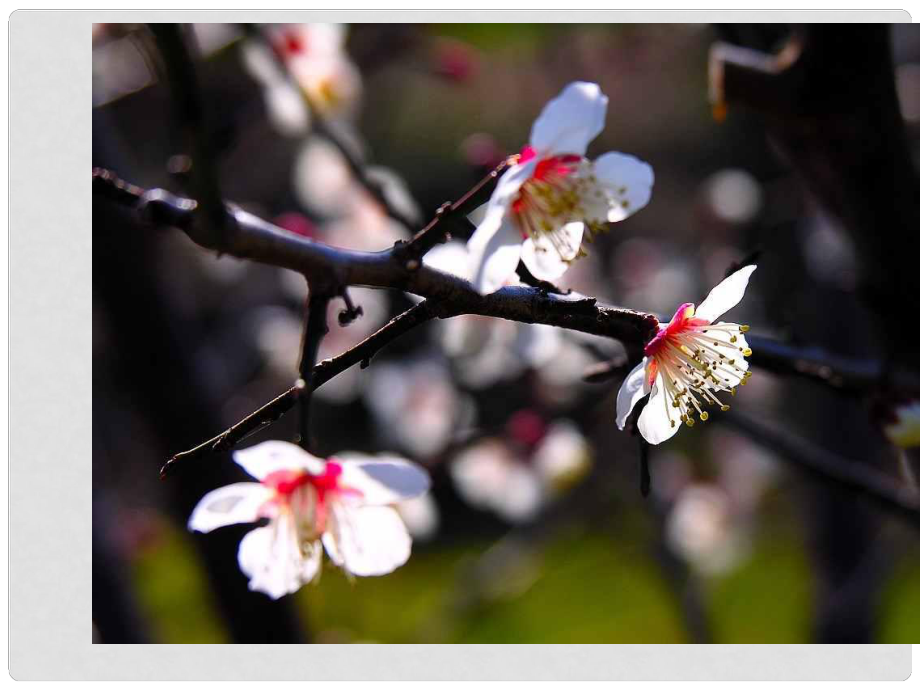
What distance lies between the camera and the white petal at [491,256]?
0.50m

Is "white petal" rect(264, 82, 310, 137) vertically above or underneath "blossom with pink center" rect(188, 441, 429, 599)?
above

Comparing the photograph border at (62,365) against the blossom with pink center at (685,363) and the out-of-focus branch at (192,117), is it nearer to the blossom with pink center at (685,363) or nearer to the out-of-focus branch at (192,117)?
the blossom with pink center at (685,363)

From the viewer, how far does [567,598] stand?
258 cm

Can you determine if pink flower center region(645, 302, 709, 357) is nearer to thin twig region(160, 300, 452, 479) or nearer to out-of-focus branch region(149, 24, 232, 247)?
thin twig region(160, 300, 452, 479)

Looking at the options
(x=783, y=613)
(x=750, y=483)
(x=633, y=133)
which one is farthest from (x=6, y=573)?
(x=633, y=133)

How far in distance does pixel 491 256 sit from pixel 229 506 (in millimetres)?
274

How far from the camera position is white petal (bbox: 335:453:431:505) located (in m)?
0.61

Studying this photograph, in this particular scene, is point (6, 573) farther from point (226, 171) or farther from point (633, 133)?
point (633, 133)

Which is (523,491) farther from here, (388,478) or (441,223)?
(441,223)

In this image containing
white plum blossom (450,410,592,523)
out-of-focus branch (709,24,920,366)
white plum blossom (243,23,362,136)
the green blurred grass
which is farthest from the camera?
the green blurred grass

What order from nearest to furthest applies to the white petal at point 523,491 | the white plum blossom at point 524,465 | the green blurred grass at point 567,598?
the white plum blossom at point 524,465 → the white petal at point 523,491 → the green blurred grass at point 567,598

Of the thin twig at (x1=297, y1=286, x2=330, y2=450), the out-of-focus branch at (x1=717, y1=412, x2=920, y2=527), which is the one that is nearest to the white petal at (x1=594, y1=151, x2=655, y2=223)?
the thin twig at (x1=297, y1=286, x2=330, y2=450)

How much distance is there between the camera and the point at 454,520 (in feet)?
9.80

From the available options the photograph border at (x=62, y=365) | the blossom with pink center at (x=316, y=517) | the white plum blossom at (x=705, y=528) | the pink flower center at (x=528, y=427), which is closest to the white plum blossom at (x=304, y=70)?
the photograph border at (x=62, y=365)
